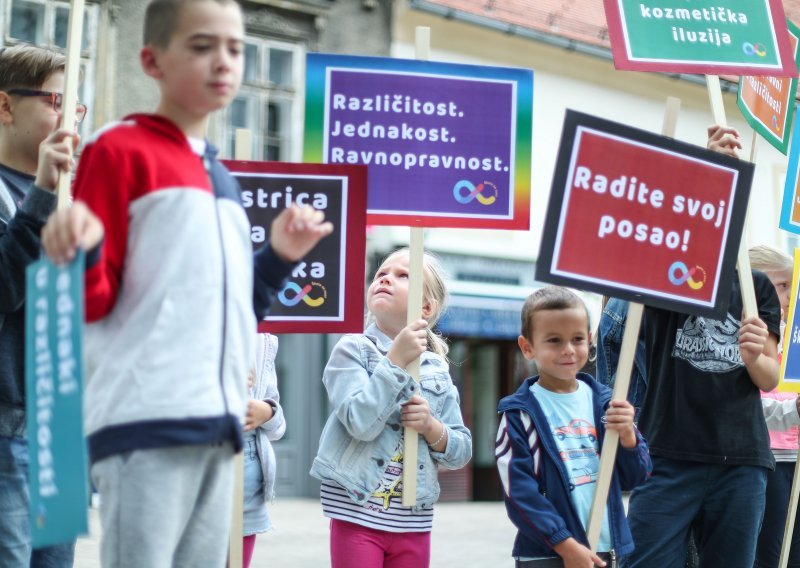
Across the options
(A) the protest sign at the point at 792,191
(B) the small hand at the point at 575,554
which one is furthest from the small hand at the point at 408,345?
(A) the protest sign at the point at 792,191

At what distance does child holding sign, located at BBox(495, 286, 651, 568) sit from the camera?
12.0 feet

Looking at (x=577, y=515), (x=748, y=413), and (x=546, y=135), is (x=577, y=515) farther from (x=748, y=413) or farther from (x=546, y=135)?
(x=546, y=135)

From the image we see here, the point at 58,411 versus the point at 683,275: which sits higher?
the point at 683,275

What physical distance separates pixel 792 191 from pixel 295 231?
3.50 m

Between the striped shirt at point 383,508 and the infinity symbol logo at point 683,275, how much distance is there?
102 cm

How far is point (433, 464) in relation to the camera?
3957 mm

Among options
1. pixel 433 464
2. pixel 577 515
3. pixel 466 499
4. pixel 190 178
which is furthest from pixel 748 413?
pixel 466 499

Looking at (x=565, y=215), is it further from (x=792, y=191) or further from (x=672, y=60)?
(x=792, y=191)

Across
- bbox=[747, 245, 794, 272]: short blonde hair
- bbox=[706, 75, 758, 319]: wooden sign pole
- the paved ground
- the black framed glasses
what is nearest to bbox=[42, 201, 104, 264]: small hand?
the black framed glasses

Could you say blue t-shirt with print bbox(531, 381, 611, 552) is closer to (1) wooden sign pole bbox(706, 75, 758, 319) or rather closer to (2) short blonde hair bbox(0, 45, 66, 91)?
(1) wooden sign pole bbox(706, 75, 758, 319)

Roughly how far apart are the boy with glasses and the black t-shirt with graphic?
208cm

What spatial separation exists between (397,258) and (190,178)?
1.90m

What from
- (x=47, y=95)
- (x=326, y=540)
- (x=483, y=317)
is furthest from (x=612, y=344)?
(x=483, y=317)

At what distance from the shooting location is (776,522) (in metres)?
5.05
